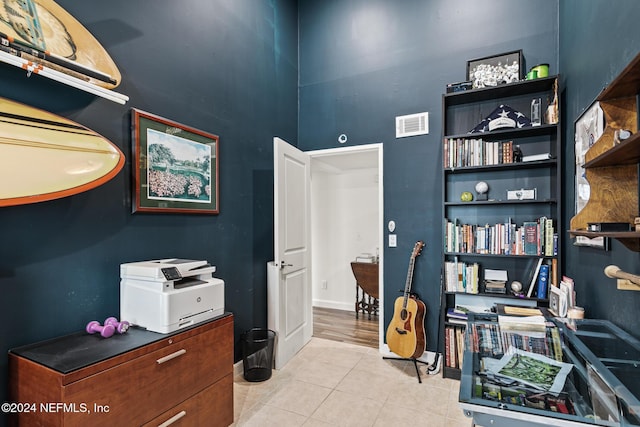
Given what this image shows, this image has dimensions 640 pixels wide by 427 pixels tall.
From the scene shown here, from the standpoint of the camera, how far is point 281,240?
2898mm

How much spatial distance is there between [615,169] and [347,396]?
216 centimetres

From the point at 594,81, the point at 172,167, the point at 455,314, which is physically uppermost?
the point at 594,81

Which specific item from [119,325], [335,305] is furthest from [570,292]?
[335,305]

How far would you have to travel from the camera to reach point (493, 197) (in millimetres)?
2777

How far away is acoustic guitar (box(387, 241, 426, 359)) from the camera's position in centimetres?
274

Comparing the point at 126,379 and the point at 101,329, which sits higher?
the point at 101,329

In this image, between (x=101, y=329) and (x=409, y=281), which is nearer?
(x=101, y=329)

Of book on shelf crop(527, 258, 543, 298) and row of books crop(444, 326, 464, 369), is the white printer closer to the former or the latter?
row of books crop(444, 326, 464, 369)

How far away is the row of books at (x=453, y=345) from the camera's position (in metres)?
2.70

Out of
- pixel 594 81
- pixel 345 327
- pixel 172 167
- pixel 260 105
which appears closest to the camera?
pixel 594 81

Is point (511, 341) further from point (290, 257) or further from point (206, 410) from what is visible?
point (290, 257)

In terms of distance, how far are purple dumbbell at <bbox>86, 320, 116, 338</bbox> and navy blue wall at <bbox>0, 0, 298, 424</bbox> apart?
0.33ft

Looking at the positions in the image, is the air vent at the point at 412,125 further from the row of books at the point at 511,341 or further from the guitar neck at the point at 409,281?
the row of books at the point at 511,341

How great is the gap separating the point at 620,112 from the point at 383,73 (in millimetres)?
2416
